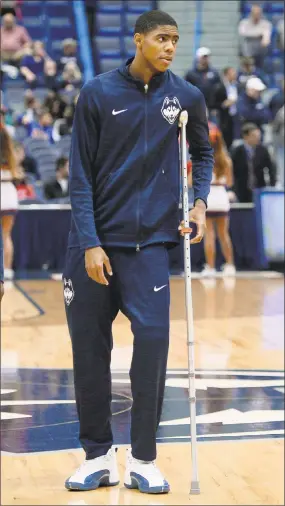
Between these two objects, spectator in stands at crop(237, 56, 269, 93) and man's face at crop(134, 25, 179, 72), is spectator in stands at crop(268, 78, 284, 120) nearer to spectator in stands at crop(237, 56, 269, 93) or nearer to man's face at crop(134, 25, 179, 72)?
spectator in stands at crop(237, 56, 269, 93)

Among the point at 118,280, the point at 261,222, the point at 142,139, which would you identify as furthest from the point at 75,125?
the point at 261,222

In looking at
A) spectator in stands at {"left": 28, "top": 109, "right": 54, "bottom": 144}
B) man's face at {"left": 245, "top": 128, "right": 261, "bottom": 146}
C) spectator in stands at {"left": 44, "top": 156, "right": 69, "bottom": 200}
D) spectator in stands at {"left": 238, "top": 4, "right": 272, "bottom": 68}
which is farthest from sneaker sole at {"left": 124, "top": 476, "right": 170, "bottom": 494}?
spectator in stands at {"left": 238, "top": 4, "right": 272, "bottom": 68}

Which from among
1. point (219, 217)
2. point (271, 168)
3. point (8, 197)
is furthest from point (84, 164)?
point (271, 168)

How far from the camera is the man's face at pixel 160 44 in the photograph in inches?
160

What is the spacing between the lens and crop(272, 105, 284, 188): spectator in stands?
51.9 feet

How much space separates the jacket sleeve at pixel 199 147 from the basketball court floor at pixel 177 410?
78 cm

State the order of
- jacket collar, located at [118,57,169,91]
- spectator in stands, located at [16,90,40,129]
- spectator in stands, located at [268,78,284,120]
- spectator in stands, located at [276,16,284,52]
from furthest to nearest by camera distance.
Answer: spectator in stands, located at [276,16,284,52] → spectator in stands, located at [268,78,284,120] → spectator in stands, located at [16,90,40,129] → jacket collar, located at [118,57,169,91]

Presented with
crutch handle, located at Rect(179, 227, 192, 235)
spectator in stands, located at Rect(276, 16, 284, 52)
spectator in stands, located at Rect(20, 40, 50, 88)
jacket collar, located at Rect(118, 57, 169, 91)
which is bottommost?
crutch handle, located at Rect(179, 227, 192, 235)

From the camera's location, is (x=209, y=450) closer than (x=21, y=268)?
Yes

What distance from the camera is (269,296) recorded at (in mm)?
11484

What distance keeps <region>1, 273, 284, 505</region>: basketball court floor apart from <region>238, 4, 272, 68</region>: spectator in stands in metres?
9.30

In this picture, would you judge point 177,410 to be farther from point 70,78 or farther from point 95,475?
point 70,78

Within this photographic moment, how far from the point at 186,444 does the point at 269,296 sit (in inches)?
248

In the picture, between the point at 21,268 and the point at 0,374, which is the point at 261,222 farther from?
the point at 0,374
